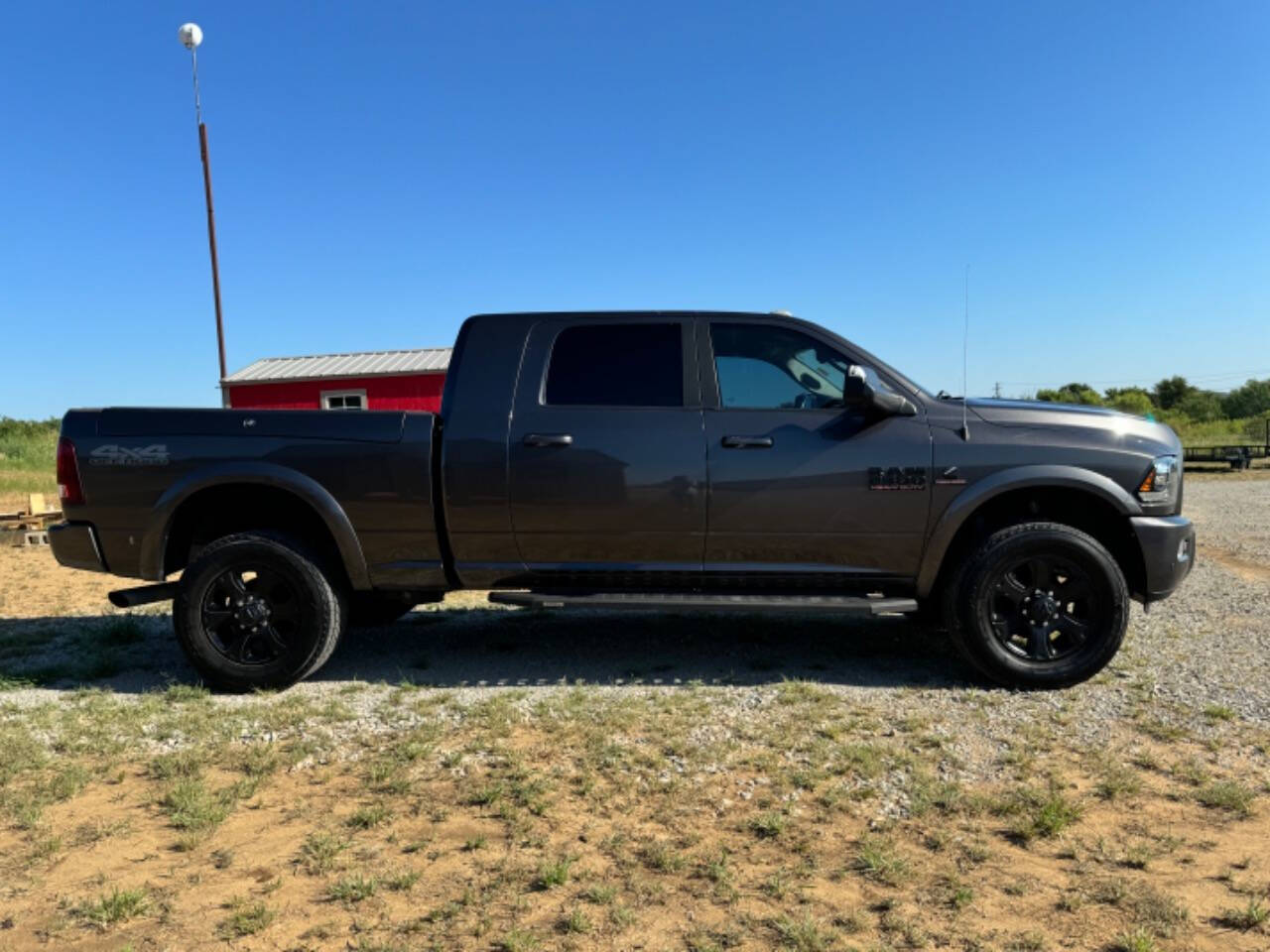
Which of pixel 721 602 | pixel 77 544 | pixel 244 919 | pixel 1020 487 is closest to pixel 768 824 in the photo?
pixel 721 602

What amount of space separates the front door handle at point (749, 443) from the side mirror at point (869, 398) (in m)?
0.46

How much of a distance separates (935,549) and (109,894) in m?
3.78

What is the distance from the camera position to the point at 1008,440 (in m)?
4.30

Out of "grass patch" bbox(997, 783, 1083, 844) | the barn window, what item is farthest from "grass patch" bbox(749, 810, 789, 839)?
the barn window

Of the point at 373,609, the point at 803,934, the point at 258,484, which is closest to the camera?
the point at 803,934

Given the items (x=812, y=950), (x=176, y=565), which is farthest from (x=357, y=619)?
(x=812, y=950)

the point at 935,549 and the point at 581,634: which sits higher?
the point at 935,549

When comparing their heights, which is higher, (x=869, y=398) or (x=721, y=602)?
(x=869, y=398)

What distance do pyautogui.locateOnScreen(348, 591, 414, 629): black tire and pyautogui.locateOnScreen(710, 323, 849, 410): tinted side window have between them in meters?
2.39

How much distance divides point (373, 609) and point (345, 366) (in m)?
17.9

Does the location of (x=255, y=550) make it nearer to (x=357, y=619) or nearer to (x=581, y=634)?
(x=357, y=619)

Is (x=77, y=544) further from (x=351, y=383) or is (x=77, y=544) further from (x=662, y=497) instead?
(x=351, y=383)

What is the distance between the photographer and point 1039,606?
427cm

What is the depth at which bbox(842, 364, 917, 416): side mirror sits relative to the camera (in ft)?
13.5
